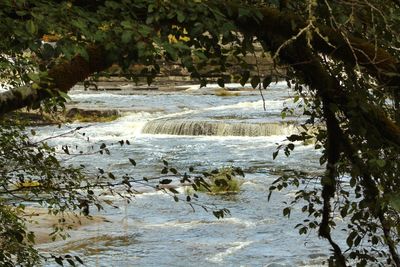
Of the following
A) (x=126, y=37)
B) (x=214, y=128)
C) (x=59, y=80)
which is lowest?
(x=214, y=128)

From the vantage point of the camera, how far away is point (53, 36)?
245 centimetres

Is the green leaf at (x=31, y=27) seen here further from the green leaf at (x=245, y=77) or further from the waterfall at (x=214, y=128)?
the waterfall at (x=214, y=128)

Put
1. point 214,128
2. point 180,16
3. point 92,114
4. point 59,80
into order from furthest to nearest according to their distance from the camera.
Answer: point 92,114
point 214,128
point 59,80
point 180,16

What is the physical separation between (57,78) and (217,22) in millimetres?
891

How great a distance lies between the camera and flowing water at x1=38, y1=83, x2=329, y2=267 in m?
11.3

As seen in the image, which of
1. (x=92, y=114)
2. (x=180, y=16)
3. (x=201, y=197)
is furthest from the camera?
(x=92, y=114)

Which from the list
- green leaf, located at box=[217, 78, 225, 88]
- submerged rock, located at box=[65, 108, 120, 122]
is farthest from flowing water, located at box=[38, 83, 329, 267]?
green leaf, located at box=[217, 78, 225, 88]

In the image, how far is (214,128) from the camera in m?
22.2

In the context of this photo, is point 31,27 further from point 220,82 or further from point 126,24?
point 220,82

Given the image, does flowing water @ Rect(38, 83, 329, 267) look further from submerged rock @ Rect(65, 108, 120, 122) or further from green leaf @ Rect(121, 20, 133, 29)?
green leaf @ Rect(121, 20, 133, 29)

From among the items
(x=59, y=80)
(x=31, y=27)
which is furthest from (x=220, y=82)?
(x=31, y=27)

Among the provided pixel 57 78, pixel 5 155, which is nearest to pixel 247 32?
pixel 57 78

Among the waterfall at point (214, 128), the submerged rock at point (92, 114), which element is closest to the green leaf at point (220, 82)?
the waterfall at point (214, 128)

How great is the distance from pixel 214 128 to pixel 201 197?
26.2ft
